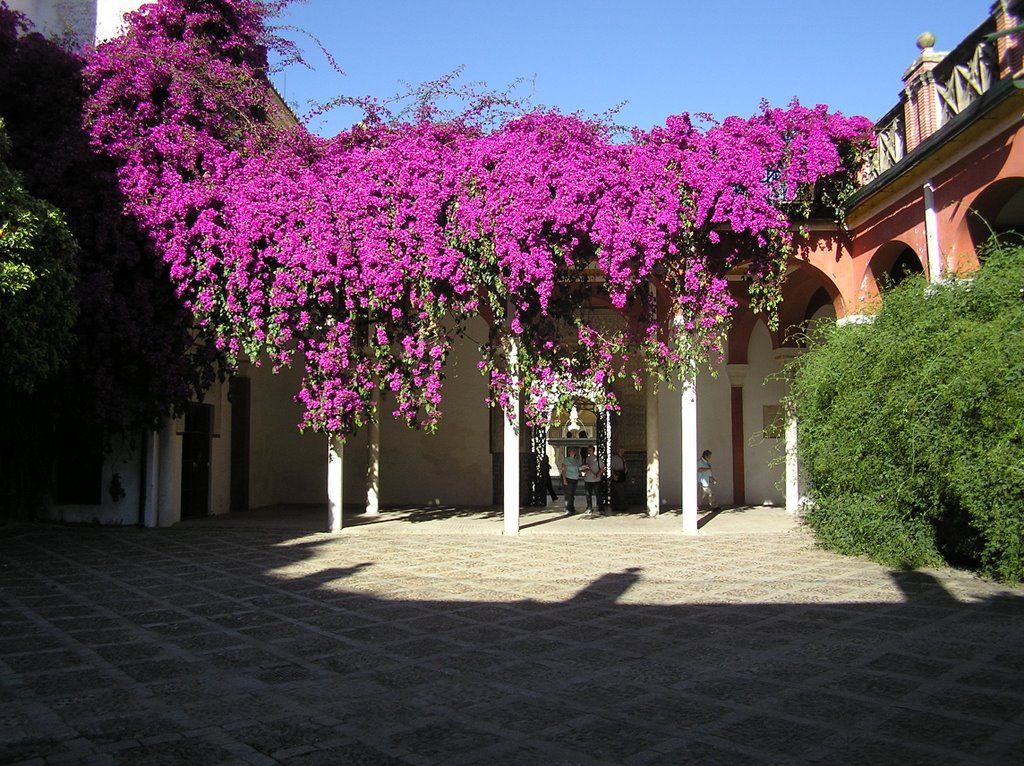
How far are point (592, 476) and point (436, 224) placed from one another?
5.28 metres

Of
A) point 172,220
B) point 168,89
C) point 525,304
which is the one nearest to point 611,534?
point 525,304

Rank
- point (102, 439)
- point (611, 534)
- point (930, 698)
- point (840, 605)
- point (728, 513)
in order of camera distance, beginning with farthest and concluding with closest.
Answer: point (728, 513)
point (102, 439)
point (611, 534)
point (840, 605)
point (930, 698)

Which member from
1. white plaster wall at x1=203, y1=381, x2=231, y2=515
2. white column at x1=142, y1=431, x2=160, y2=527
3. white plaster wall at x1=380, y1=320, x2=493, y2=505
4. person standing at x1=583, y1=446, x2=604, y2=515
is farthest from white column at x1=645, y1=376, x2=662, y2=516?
white column at x1=142, y1=431, x2=160, y2=527

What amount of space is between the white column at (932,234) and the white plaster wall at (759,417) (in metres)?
5.67

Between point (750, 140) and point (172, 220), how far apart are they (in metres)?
7.12

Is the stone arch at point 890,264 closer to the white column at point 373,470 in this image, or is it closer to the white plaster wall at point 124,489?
the white column at point 373,470

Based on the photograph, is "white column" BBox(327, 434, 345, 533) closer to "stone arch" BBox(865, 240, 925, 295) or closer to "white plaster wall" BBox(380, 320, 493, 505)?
"white plaster wall" BBox(380, 320, 493, 505)

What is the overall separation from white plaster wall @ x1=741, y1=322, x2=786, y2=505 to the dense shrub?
5436 millimetres

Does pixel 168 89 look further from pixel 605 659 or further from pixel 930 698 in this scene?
pixel 930 698

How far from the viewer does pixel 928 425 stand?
7.28m

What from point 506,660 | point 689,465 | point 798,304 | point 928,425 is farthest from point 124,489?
point 798,304

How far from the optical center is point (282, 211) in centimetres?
1041

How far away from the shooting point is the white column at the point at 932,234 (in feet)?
29.9

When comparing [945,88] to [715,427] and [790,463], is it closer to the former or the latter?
[790,463]
